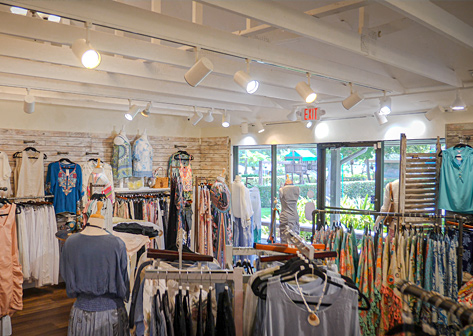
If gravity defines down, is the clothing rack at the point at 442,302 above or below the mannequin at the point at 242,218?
above

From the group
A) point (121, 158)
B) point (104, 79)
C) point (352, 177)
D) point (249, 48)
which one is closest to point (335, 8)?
point (249, 48)

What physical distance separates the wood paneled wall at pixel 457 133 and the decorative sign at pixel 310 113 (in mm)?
1701

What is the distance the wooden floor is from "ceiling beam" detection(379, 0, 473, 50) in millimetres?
4604

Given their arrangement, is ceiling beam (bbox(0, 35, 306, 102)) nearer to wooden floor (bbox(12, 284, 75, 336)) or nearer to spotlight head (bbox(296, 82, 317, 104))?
spotlight head (bbox(296, 82, 317, 104))

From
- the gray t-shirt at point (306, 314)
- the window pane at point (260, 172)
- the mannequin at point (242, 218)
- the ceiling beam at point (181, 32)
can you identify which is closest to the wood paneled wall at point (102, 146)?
the window pane at point (260, 172)

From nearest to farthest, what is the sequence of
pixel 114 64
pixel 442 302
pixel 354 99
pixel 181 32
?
pixel 442 302
pixel 181 32
pixel 114 64
pixel 354 99

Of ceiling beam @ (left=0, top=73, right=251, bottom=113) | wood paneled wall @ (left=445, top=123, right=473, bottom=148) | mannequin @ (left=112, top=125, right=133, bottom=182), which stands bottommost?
mannequin @ (left=112, top=125, right=133, bottom=182)

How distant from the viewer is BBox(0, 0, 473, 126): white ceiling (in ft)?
9.04

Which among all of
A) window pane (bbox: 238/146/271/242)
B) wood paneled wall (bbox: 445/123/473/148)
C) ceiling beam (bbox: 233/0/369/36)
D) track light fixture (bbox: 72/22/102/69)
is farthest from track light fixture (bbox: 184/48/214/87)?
window pane (bbox: 238/146/271/242)

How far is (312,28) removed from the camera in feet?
9.63

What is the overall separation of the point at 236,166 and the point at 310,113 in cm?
274

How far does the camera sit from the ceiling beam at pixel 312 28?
2537mm

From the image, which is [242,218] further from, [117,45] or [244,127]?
[117,45]

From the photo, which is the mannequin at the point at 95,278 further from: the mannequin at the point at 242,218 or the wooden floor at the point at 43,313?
the mannequin at the point at 242,218
